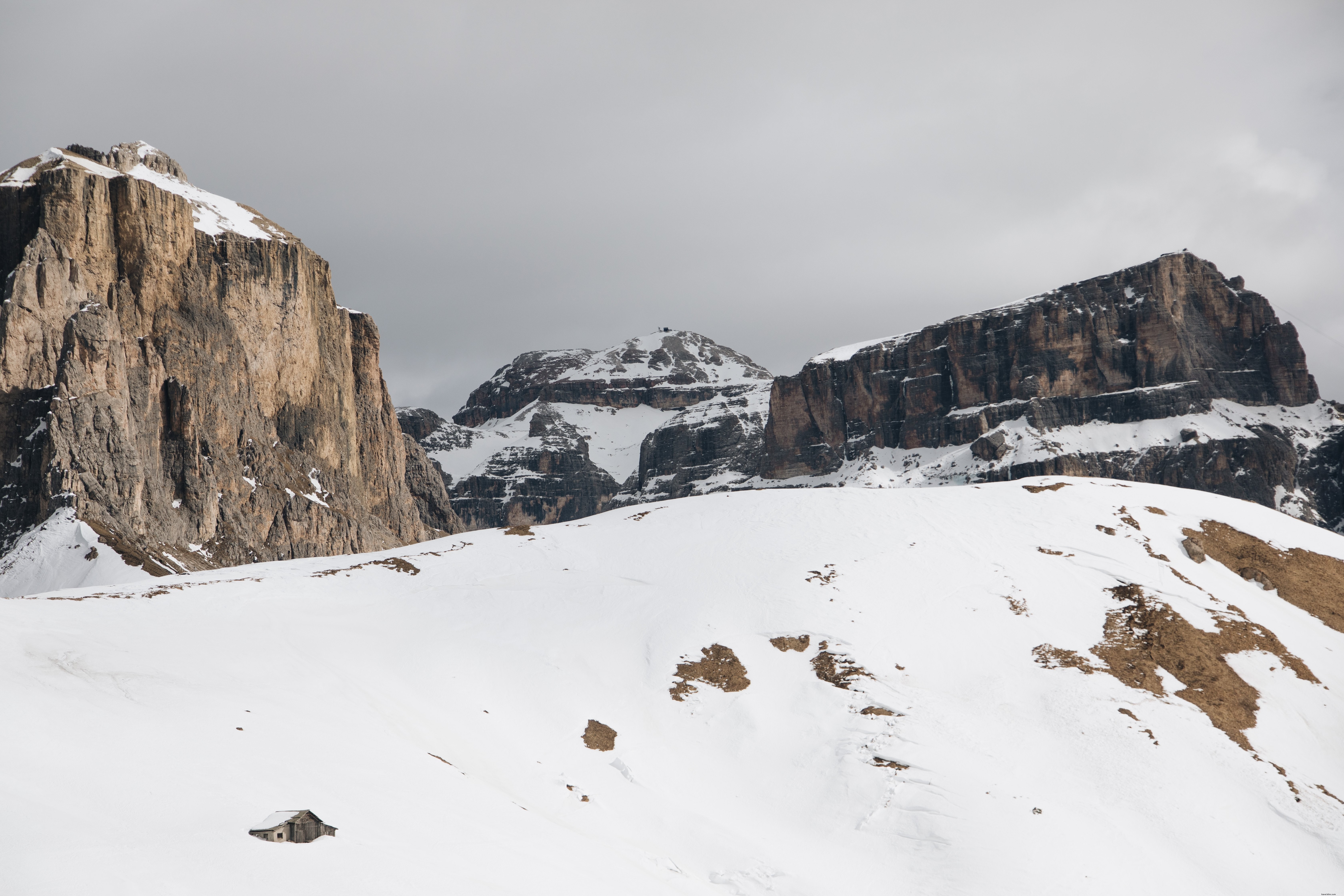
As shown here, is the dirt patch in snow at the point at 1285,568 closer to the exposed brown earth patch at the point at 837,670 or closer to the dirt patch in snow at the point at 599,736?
the exposed brown earth patch at the point at 837,670

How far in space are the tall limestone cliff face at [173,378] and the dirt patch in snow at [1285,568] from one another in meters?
52.0

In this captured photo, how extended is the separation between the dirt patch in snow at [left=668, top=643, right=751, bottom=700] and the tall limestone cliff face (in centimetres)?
3546

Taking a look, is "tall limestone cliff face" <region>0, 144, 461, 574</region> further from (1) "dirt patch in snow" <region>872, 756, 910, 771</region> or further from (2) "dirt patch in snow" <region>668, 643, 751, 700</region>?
(1) "dirt patch in snow" <region>872, 756, 910, 771</region>

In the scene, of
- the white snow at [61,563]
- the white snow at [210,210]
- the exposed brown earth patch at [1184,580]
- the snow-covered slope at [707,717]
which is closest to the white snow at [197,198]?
the white snow at [210,210]

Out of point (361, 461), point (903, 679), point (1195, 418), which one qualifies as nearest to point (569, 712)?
point (903, 679)

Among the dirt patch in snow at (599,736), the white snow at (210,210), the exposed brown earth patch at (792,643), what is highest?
the white snow at (210,210)

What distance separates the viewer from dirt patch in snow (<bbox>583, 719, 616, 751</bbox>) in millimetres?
23500

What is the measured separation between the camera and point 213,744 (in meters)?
16.0

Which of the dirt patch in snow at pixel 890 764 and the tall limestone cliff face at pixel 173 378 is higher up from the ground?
the tall limestone cliff face at pixel 173 378

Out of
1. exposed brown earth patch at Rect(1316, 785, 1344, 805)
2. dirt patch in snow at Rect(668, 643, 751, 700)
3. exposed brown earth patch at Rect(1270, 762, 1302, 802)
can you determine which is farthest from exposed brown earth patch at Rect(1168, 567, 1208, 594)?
dirt patch in snow at Rect(668, 643, 751, 700)

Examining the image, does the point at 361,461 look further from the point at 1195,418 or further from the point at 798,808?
the point at 1195,418

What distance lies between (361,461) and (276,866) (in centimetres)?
9512

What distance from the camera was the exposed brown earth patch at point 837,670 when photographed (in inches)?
1057

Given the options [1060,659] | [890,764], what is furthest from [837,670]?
[1060,659]
